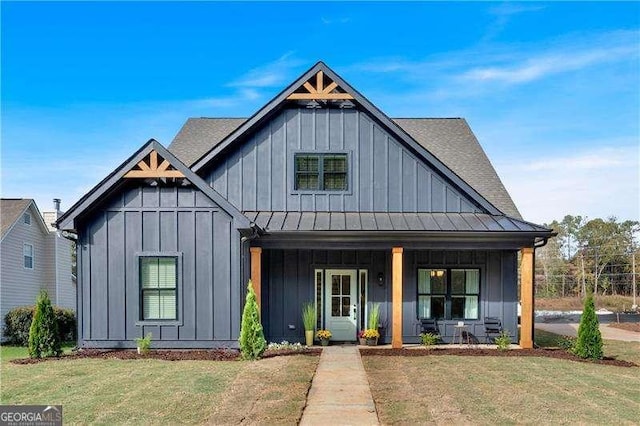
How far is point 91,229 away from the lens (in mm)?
13109

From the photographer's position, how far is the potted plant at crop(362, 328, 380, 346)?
14500 mm

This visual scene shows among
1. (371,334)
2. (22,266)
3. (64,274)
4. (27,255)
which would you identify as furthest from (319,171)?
(64,274)

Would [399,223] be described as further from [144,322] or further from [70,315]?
[70,315]

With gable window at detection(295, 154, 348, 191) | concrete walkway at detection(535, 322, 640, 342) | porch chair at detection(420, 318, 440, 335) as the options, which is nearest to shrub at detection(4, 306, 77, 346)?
gable window at detection(295, 154, 348, 191)

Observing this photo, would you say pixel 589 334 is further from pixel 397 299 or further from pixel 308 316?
pixel 308 316

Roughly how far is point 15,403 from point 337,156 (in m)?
10.1

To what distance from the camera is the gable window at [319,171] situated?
15.6 meters

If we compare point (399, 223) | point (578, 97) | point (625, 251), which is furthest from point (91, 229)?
point (625, 251)

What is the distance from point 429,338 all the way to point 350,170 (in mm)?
5124

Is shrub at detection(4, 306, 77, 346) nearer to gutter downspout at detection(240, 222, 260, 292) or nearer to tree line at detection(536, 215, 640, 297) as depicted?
gutter downspout at detection(240, 222, 260, 292)

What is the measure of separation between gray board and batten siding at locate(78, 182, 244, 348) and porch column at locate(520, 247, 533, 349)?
7355mm

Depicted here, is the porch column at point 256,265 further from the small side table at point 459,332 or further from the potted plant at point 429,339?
the small side table at point 459,332

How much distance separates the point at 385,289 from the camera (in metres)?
15.4

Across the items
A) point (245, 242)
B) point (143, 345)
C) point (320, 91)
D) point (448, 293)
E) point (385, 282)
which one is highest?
point (320, 91)
